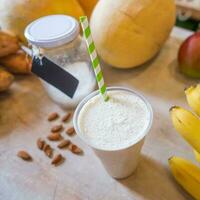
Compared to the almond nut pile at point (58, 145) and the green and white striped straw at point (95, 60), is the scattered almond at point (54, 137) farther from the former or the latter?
the green and white striped straw at point (95, 60)

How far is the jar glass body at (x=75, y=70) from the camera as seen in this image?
511mm

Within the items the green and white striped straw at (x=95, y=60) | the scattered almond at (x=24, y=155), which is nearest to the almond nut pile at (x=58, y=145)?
the scattered almond at (x=24, y=155)

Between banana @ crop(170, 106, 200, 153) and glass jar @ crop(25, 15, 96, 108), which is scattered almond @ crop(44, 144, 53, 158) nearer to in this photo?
glass jar @ crop(25, 15, 96, 108)

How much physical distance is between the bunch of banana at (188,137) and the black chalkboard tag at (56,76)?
0.60 ft

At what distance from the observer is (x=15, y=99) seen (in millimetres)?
573

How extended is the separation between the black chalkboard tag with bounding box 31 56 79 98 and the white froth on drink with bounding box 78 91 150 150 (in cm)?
7

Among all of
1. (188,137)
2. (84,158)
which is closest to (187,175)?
(188,137)

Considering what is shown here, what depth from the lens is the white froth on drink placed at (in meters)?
0.37

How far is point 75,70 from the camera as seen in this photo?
53 cm

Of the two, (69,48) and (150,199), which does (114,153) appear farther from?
(69,48)

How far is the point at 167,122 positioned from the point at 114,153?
152 mm

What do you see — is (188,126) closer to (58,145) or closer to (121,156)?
(121,156)

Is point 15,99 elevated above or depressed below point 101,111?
below

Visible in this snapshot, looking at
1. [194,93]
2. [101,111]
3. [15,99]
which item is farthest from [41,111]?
[194,93]
